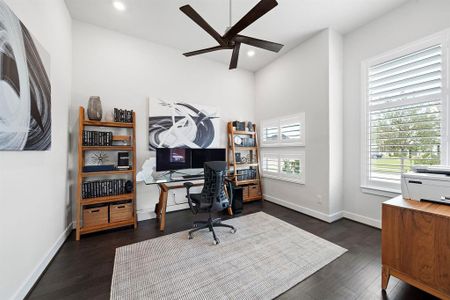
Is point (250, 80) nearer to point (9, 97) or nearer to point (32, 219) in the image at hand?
point (9, 97)

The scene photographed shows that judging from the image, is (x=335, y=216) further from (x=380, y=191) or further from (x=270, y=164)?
(x=270, y=164)

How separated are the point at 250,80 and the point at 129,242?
419cm

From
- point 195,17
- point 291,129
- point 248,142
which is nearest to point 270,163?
point 248,142

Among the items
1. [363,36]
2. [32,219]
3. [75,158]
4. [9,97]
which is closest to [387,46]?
[363,36]

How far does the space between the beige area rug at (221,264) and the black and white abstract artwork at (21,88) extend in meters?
1.44

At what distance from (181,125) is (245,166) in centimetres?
179

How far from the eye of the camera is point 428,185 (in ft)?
5.08

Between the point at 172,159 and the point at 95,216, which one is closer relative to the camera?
the point at 95,216

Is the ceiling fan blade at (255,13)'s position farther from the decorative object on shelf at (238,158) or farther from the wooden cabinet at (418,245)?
the decorative object on shelf at (238,158)

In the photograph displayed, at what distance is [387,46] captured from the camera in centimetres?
253

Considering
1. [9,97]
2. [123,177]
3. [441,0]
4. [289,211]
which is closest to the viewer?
[9,97]

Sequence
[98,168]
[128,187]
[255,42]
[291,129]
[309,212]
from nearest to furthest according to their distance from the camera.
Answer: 1. [255,42]
2. [98,168]
3. [128,187]
4. [309,212]
5. [291,129]

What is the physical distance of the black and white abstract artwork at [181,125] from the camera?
321cm

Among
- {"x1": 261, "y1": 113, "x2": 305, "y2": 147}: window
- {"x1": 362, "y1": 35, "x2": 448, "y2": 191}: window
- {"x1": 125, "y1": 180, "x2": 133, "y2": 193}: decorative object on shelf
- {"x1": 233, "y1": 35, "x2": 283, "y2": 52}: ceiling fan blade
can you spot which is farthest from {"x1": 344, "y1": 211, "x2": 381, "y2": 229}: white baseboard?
{"x1": 125, "y1": 180, "x2": 133, "y2": 193}: decorative object on shelf
